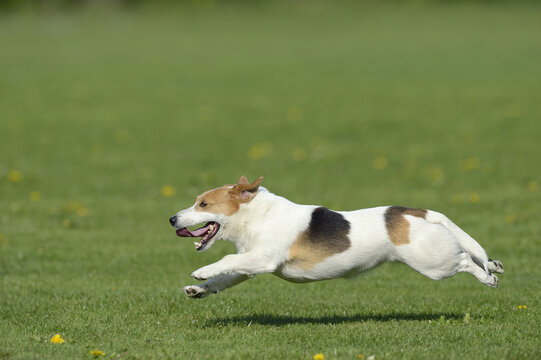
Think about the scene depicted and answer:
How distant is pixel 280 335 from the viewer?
7.77 metres

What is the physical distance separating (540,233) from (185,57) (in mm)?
26439

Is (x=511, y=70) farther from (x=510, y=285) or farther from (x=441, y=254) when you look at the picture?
(x=441, y=254)

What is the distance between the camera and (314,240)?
7.82 meters

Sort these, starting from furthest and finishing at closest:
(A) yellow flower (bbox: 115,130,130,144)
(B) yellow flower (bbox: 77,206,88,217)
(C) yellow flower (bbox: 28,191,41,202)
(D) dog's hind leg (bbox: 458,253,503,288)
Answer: (A) yellow flower (bbox: 115,130,130,144)
(C) yellow flower (bbox: 28,191,41,202)
(B) yellow flower (bbox: 77,206,88,217)
(D) dog's hind leg (bbox: 458,253,503,288)

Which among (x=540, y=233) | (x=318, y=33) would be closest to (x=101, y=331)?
(x=540, y=233)

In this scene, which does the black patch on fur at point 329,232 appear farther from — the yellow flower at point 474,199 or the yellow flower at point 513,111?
the yellow flower at point 513,111

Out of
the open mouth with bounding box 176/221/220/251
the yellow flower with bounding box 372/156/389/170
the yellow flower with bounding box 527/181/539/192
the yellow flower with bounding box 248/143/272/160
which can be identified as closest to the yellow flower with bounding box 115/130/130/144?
the yellow flower with bounding box 248/143/272/160

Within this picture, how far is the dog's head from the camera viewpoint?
7922mm

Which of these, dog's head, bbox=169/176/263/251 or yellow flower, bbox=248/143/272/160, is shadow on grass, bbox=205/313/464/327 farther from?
yellow flower, bbox=248/143/272/160

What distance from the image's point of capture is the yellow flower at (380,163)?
1888cm

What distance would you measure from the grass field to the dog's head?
0.97 meters

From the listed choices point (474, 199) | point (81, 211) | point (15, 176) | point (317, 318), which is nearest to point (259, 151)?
point (15, 176)

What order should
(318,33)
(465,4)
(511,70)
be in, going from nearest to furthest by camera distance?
(511,70)
(318,33)
(465,4)

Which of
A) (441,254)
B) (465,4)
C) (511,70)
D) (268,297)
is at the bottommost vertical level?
(268,297)
